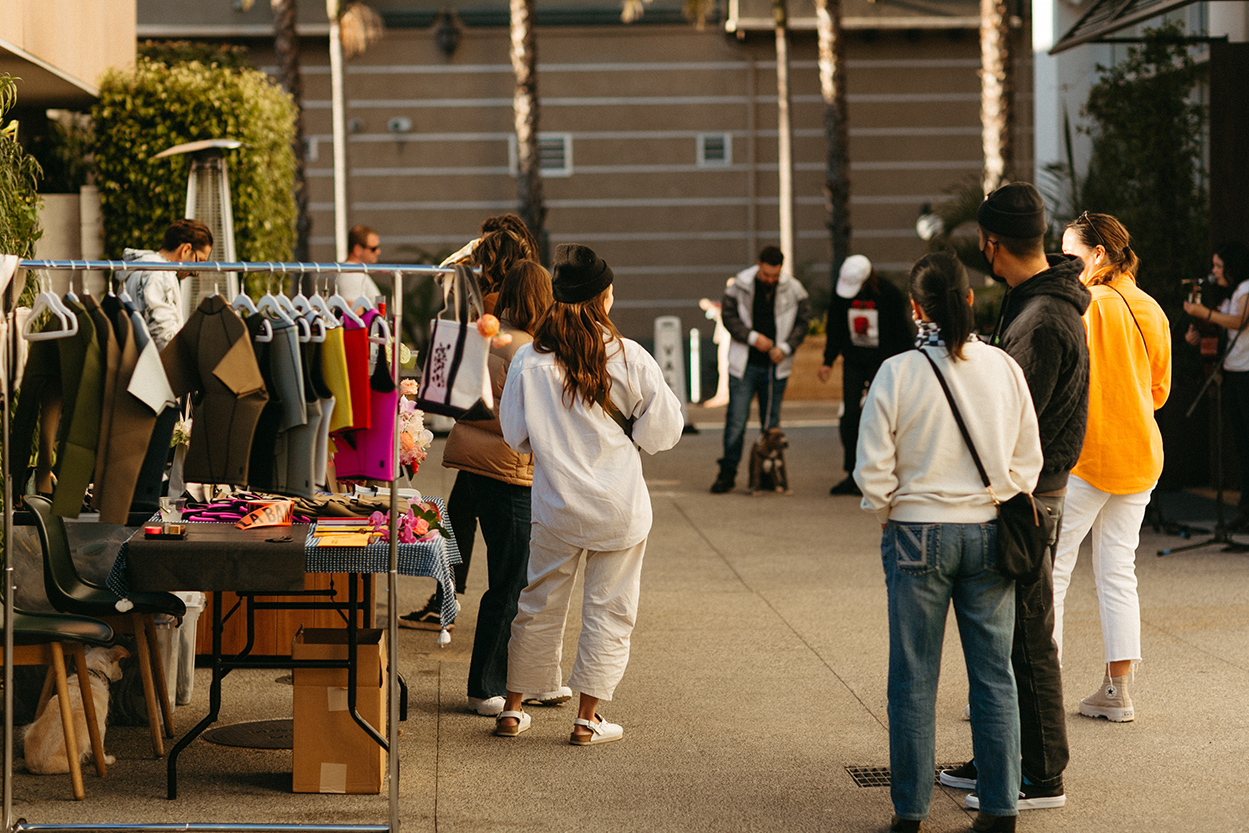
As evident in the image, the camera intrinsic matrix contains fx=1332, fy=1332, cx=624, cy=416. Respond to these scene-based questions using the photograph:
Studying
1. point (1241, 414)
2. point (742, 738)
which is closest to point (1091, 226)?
point (742, 738)

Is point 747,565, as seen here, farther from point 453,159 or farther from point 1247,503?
point 453,159

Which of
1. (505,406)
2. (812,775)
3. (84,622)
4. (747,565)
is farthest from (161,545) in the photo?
(747,565)

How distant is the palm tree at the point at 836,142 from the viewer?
20297 millimetres

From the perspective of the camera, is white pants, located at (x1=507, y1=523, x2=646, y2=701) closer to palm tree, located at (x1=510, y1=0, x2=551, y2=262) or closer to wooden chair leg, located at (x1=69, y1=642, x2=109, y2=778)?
wooden chair leg, located at (x1=69, y1=642, x2=109, y2=778)

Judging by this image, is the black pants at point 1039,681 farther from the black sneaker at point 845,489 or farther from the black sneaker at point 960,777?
the black sneaker at point 845,489

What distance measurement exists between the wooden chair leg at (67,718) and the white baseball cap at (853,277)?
289 inches

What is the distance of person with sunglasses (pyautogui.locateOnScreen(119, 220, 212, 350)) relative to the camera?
221 inches

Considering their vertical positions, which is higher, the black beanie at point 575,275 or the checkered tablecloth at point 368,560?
the black beanie at point 575,275

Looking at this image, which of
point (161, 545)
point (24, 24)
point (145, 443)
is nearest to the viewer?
point (145, 443)

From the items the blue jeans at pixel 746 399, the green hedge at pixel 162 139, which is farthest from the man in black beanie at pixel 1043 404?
the green hedge at pixel 162 139

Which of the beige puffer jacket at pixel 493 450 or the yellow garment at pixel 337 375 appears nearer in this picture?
the yellow garment at pixel 337 375

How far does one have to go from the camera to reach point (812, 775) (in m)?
4.51

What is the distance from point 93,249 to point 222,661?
6.97 m

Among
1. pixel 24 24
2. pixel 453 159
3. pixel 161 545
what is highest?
pixel 453 159
